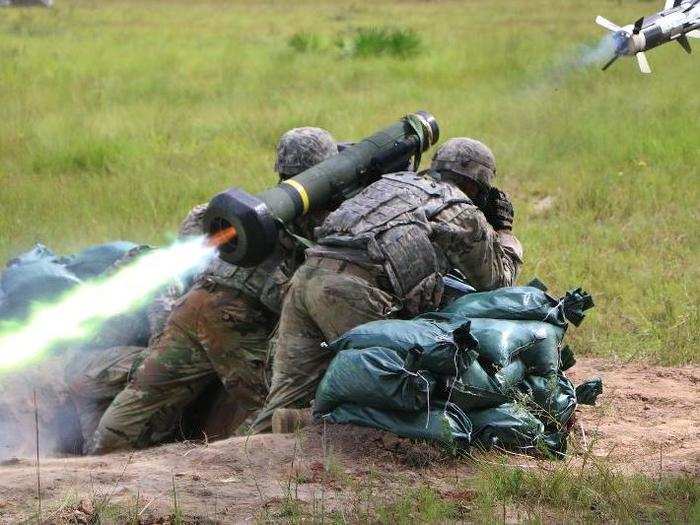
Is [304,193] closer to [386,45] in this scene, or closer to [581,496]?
[581,496]

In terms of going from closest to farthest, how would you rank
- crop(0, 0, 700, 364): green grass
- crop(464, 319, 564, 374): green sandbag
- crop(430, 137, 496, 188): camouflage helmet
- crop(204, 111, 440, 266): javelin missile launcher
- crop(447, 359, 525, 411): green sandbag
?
crop(447, 359, 525, 411): green sandbag
crop(464, 319, 564, 374): green sandbag
crop(204, 111, 440, 266): javelin missile launcher
crop(430, 137, 496, 188): camouflage helmet
crop(0, 0, 700, 364): green grass

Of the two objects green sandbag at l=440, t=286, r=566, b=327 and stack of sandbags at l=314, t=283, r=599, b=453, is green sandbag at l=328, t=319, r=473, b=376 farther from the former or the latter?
green sandbag at l=440, t=286, r=566, b=327

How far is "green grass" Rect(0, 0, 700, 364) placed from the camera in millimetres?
8461

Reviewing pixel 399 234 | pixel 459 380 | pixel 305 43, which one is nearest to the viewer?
pixel 459 380

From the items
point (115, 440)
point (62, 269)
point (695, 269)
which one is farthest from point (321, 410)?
point (695, 269)

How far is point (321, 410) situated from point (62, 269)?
2467 mm

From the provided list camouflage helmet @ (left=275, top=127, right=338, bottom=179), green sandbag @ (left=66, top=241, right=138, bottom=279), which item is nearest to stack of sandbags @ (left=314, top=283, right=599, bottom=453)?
camouflage helmet @ (left=275, top=127, right=338, bottom=179)

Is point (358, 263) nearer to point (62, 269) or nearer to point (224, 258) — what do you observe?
point (224, 258)

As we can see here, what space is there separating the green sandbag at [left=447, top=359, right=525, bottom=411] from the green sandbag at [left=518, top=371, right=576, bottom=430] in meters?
0.20

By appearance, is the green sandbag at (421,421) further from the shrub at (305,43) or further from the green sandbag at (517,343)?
the shrub at (305,43)

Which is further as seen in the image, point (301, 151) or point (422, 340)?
point (301, 151)

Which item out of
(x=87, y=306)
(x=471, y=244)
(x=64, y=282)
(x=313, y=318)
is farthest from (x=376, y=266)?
(x=64, y=282)

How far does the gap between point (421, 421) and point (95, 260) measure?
9.40 feet

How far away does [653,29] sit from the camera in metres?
7.02
